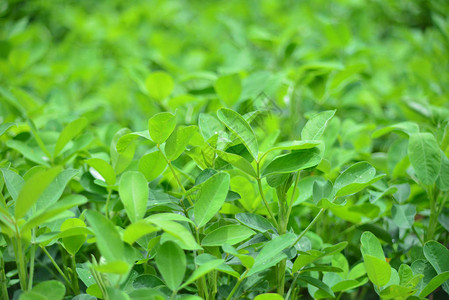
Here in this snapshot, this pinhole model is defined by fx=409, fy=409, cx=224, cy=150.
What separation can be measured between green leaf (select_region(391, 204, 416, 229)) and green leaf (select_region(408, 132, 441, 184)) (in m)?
0.10

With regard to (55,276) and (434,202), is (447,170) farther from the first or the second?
(55,276)

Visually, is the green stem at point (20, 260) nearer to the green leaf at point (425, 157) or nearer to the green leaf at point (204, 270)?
the green leaf at point (204, 270)

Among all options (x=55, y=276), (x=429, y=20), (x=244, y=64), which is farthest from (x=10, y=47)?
(x=429, y=20)

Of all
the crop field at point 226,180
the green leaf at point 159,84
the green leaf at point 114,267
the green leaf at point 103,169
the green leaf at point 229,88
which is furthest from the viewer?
the green leaf at point 159,84

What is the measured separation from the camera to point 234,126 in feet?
2.22

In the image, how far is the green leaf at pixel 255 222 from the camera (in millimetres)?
679

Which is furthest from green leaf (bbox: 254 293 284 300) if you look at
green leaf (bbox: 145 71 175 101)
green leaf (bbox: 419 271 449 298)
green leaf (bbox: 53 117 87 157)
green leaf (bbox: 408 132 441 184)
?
green leaf (bbox: 145 71 175 101)

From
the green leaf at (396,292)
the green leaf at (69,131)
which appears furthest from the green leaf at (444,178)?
the green leaf at (69,131)

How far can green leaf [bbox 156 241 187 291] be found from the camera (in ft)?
1.93

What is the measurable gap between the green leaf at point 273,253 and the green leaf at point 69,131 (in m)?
0.46

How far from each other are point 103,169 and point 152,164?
0.09 metres

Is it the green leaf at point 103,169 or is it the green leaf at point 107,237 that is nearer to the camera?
the green leaf at point 107,237

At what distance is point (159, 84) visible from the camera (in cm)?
116

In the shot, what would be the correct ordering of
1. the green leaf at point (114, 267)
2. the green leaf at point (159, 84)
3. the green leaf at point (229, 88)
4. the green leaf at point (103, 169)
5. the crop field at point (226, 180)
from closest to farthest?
1. the green leaf at point (114, 267)
2. the crop field at point (226, 180)
3. the green leaf at point (103, 169)
4. the green leaf at point (229, 88)
5. the green leaf at point (159, 84)
